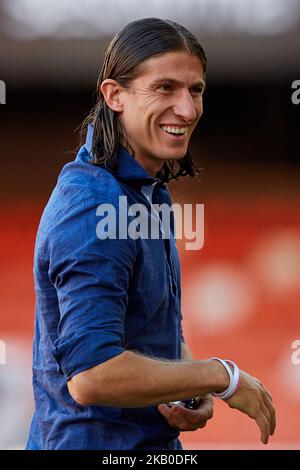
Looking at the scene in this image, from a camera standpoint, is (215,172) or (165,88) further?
(215,172)

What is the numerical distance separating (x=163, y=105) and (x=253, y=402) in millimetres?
487

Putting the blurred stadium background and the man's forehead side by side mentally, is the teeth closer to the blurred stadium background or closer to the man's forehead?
the man's forehead

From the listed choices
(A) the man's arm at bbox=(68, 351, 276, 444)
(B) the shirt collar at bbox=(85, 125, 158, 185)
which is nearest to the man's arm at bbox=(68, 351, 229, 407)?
(A) the man's arm at bbox=(68, 351, 276, 444)

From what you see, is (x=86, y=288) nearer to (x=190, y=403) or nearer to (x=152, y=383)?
(x=152, y=383)

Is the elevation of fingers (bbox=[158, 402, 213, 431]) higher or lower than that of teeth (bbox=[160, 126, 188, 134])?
lower

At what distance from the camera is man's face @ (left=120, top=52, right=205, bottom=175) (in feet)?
4.85

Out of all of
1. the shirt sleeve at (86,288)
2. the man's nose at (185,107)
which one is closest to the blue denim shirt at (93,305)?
the shirt sleeve at (86,288)

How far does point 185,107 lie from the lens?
4.90ft

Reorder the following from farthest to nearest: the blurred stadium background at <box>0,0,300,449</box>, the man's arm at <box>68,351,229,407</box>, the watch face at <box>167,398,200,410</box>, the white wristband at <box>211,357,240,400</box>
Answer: the blurred stadium background at <box>0,0,300,449</box> < the watch face at <box>167,398,200,410</box> < the white wristband at <box>211,357,240,400</box> < the man's arm at <box>68,351,229,407</box>

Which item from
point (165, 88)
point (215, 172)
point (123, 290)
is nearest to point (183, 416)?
point (123, 290)

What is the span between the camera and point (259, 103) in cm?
394

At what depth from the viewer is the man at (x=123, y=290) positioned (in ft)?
4.25

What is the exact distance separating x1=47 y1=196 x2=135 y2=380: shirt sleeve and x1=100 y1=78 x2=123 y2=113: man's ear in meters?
0.25

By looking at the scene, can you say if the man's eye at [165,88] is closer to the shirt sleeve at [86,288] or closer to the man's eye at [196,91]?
the man's eye at [196,91]
